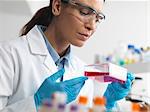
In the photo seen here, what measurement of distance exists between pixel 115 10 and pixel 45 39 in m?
1.82

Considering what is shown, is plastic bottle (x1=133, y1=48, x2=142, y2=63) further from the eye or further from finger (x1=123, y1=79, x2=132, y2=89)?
the eye

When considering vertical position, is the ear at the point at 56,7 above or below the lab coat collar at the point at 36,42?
above

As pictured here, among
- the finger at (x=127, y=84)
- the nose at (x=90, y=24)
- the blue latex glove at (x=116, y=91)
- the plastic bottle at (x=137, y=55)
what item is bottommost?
the plastic bottle at (x=137, y=55)

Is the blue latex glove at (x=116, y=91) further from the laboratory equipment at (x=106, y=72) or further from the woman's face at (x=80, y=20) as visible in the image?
the woman's face at (x=80, y=20)

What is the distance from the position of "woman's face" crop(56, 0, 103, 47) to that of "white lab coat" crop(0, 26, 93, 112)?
0.14 m

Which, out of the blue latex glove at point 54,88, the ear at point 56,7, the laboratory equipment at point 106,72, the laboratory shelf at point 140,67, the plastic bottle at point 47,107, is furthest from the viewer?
the laboratory shelf at point 140,67

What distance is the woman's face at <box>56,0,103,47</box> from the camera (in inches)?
47.2

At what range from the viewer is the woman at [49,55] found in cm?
116

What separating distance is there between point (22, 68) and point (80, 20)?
0.30 metres

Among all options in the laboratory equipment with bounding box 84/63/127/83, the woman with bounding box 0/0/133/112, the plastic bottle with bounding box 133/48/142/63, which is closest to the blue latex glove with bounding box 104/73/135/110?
the woman with bounding box 0/0/133/112

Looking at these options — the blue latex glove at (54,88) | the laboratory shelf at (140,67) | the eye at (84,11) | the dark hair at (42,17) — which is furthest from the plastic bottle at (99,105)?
the laboratory shelf at (140,67)

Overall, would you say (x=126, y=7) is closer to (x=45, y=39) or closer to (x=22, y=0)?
(x=22, y=0)

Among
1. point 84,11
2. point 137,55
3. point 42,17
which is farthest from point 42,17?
point 137,55

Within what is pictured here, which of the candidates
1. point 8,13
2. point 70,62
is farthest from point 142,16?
point 70,62
